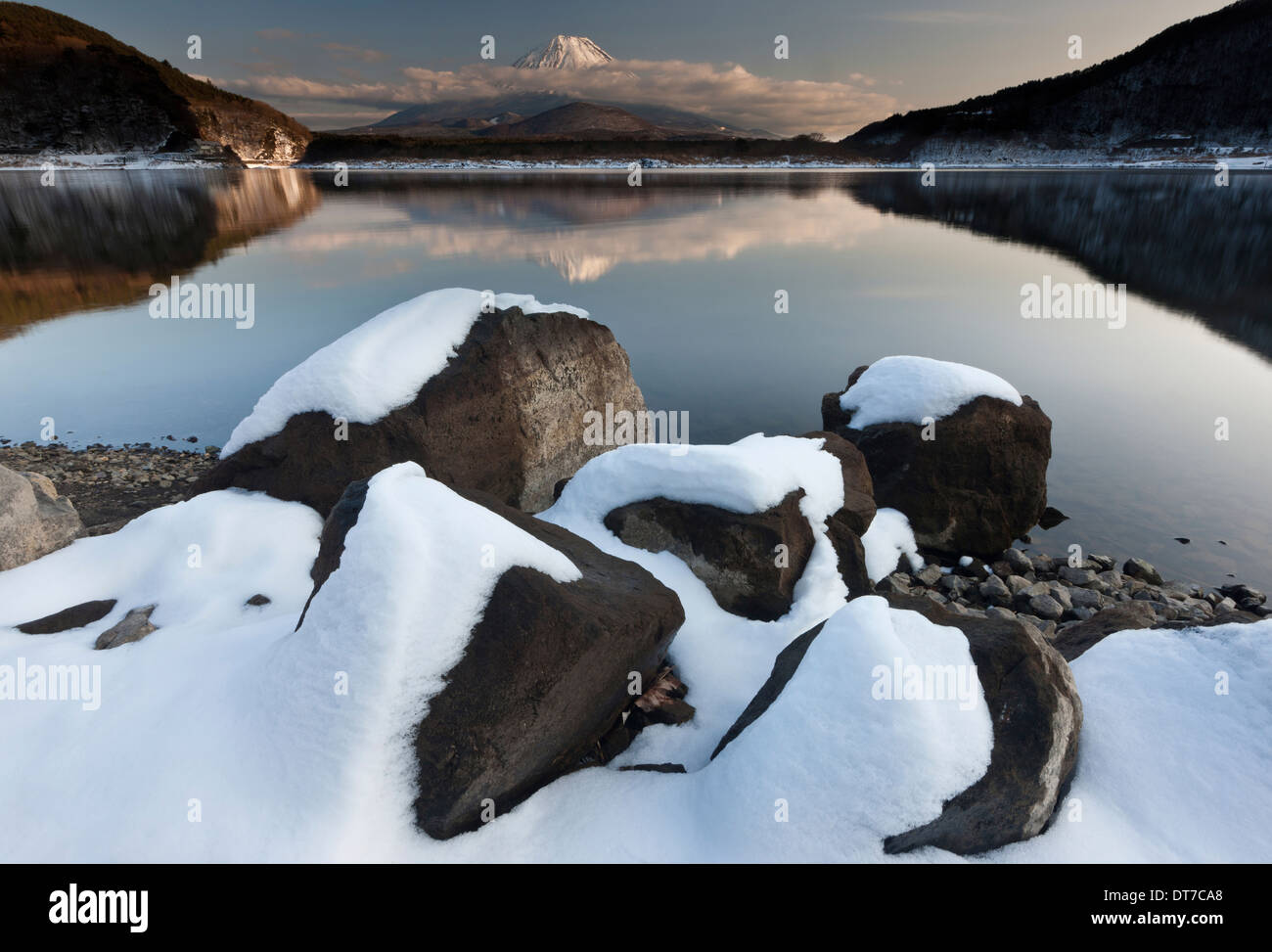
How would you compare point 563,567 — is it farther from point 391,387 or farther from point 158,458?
point 158,458

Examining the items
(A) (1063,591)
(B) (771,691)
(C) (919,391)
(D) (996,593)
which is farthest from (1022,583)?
(B) (771,691)

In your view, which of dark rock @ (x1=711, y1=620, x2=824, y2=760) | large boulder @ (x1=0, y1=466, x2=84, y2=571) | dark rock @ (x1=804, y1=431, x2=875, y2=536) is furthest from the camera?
dark rock @ (x1=804, y1=431, x2=875, y2=536)

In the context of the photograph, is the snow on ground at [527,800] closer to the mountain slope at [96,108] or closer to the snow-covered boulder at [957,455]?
the snow-covered boulder at [957,455]

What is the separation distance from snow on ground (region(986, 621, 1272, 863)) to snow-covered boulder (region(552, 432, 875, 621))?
2.72 meters

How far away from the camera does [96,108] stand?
135125 mm

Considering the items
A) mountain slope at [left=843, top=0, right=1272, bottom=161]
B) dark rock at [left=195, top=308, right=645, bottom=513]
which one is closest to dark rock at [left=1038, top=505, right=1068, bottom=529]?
dark rock at [left=195, top=308, right=645, bottom=513]

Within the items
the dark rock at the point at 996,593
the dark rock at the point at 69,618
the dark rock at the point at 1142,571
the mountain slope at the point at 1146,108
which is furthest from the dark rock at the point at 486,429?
the mountain slope at the point at 1146,108

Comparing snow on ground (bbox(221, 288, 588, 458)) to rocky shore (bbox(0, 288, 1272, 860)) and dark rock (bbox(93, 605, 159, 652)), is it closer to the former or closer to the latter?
rocky shore (bbox(0, 288, 1272, 860))

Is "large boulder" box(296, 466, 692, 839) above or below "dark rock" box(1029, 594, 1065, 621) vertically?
above

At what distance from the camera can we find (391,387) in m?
8.41

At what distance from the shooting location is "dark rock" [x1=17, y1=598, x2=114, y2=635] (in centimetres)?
564

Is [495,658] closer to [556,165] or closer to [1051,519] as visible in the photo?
[1051,519]

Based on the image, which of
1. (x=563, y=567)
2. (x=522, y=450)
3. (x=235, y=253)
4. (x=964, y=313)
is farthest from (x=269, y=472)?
(x=235, y=253)
